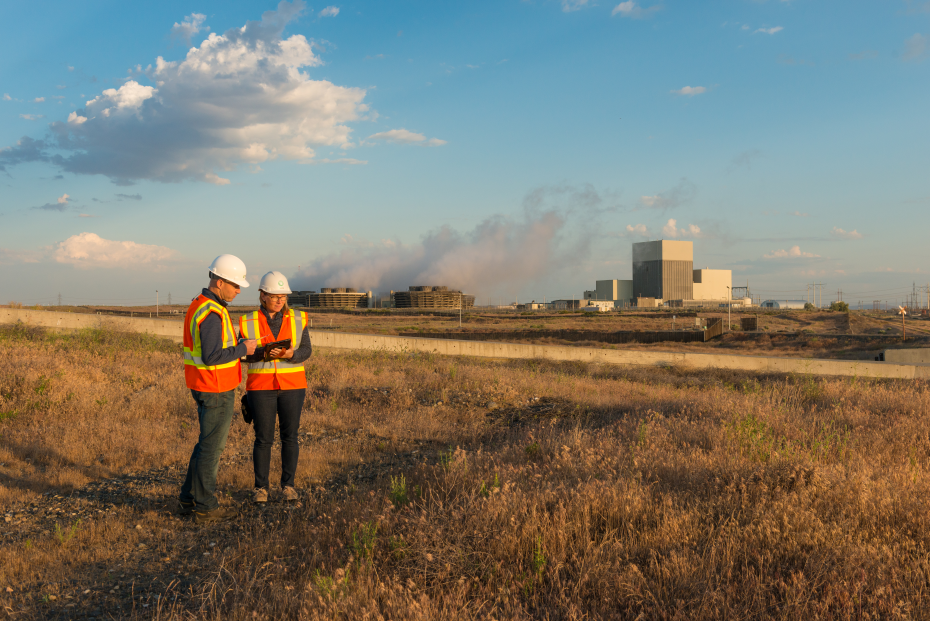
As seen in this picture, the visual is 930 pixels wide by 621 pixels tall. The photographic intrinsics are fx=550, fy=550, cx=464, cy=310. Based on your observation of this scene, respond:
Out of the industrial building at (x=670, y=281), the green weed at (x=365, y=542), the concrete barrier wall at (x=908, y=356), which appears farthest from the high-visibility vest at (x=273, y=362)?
the industrial building at (x=670, y=281)

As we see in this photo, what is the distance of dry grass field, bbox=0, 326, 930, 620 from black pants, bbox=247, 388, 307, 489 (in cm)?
37

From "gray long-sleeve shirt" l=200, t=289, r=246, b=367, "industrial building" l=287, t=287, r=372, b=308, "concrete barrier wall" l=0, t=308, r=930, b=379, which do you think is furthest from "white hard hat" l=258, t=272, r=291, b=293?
"industrial building" l=287, t=287, r=372, b=308

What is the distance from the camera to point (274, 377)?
551 cm

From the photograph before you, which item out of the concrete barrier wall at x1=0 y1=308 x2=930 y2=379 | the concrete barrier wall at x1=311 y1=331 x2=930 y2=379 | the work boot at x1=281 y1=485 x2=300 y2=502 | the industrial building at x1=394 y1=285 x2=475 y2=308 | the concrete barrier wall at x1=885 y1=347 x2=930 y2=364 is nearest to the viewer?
the work boot at x1=281 y1=485 x2=300 y2=502

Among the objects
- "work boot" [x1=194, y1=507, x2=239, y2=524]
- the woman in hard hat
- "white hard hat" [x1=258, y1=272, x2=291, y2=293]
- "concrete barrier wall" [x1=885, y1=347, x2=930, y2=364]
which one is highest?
"white hard hat" [x1=258, y1=272, x2=291, y2=293]

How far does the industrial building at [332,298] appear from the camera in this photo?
144 metres

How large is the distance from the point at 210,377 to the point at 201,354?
0.22 metres

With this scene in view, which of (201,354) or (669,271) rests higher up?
(669,271)

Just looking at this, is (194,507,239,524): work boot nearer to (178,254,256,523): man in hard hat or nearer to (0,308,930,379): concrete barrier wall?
(178,254,256,523): man in hard hat

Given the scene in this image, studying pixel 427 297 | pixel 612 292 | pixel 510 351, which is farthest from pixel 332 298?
pixel 510 351

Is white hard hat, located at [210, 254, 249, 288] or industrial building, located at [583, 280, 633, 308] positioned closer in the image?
white hard hat, located at [210, 254, 249, 288]

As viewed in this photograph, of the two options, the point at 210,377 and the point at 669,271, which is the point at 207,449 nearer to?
the point at 210,377

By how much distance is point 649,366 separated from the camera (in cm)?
2702

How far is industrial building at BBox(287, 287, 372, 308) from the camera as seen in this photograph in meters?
144
